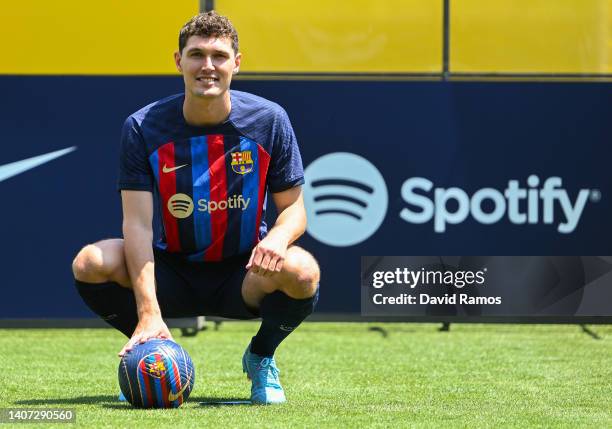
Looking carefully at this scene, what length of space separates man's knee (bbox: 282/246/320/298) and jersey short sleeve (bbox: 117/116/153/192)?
0.68 meters

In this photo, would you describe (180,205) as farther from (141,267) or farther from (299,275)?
(299,275)

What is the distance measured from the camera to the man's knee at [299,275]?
4953 mm

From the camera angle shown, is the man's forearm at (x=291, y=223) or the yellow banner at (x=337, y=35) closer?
the man's forearm at (x=291, y=223)

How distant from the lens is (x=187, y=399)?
5395mm

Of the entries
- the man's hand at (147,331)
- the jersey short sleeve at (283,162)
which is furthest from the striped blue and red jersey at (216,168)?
the man's hand at (147,331)

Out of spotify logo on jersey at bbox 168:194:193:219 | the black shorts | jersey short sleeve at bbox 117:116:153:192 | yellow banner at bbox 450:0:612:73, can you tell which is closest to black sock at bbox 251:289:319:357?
the black shorts

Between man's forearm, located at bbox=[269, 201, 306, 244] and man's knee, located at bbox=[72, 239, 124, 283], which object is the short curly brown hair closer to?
man's forearm, located at bbox=[269, 201, 306, 244]

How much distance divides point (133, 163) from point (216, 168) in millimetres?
358

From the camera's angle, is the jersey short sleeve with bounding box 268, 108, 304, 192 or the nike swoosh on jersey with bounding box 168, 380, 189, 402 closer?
the nike swoosh on jersey with bounding box 168, 380, 189, 402

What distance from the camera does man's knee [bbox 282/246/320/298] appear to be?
4.95m

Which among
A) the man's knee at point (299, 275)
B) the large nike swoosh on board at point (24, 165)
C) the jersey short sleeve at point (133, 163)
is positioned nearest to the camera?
the man's knee at point (299, 275)

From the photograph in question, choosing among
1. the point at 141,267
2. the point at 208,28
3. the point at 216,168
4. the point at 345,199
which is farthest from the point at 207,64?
the point at 345,199

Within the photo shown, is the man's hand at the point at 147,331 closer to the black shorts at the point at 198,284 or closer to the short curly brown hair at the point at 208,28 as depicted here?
the black shorts at the point at 198,284

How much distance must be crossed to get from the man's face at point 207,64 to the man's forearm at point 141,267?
0.61 m
